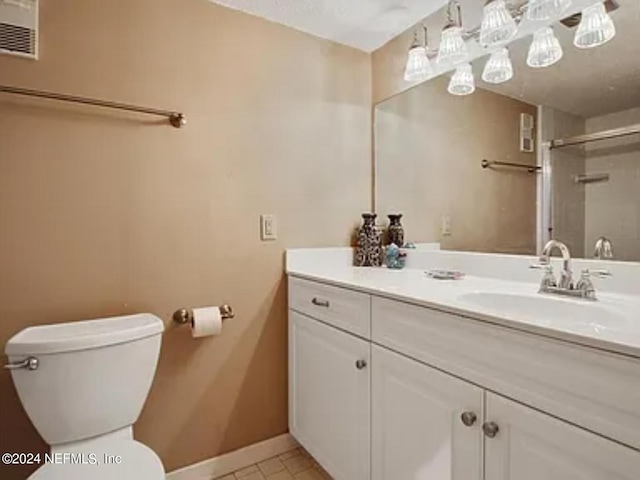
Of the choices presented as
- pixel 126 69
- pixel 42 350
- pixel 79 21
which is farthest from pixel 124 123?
pixel 42 350

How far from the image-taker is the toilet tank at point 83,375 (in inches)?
41.5

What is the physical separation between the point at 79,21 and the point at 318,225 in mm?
1223

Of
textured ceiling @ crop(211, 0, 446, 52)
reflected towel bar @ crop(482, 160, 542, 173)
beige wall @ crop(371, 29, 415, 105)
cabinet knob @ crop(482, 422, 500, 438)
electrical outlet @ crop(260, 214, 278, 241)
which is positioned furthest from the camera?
beige wall @ crop(371, 29, 415, 105)

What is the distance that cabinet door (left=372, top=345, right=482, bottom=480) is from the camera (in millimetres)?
897

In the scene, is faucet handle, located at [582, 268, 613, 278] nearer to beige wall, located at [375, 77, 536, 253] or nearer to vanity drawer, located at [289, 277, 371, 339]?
beige wall, located at [375, 77, 536, 253]

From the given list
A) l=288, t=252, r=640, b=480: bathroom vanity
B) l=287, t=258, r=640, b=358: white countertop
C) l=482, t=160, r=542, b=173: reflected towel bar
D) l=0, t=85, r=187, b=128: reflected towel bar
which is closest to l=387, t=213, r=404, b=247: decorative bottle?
l=287, t=258, r=640, b=358: white countertop

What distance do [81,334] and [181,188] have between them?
2.12 feet

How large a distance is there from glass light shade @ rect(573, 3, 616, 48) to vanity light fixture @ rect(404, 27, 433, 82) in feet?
1.99

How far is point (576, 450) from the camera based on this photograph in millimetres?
695

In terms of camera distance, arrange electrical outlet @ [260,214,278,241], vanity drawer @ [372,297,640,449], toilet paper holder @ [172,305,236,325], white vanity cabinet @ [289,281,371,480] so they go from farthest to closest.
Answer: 1. electrical outlet @ [260,214,278,241]
2. toilet paper holder @ [172,305,236,325]
3. white vanity cabinet @ [289,281,371,480]
4. vanity drawer @ [372,297,640,449]

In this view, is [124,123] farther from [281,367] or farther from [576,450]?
[576,450]

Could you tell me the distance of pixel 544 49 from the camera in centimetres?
132

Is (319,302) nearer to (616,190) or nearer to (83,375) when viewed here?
(83,375)

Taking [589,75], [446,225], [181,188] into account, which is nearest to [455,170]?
[446,225]
